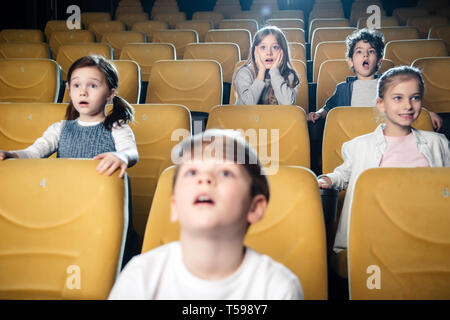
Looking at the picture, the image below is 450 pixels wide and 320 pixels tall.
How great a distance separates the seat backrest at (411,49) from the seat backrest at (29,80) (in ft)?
6.62

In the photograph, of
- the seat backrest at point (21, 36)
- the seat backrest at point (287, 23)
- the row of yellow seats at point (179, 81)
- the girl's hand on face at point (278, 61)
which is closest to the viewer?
the girl's hand on face at point (278, 61)

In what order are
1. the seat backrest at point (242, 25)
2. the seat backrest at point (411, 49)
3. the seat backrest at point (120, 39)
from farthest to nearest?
1. the seat backrest at point (242, 25)
2. the seat backrest at point (120, 39)
3. the seat backrest at point (411, 49)

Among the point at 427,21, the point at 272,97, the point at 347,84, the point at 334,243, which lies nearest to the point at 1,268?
the point at 334,243

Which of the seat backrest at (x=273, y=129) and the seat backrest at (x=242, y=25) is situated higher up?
the seat backrest at (x=242, y=25)

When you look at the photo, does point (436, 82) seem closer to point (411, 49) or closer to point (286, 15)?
point (411, 49)

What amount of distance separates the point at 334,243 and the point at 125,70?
150 centimetres

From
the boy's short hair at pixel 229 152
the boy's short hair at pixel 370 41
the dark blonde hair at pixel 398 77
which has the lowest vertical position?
the boy's short hair at pixel 229 152

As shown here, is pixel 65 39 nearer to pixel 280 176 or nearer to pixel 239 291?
pixel 280 176

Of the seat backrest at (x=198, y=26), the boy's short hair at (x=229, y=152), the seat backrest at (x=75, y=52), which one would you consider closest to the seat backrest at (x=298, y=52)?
the seat backrest at (x=75, y=52)

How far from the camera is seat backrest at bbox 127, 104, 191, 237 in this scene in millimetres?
1473

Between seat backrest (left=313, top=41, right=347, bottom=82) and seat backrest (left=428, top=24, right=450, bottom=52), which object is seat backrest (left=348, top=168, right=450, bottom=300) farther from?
seat backrest (left=428, top=24, right=450, bottom=52)

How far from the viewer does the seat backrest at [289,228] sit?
89 centimetres

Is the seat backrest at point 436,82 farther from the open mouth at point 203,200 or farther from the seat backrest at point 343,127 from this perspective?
the open mouth at point 203,200

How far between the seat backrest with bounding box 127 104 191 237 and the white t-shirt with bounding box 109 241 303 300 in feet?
2.58
